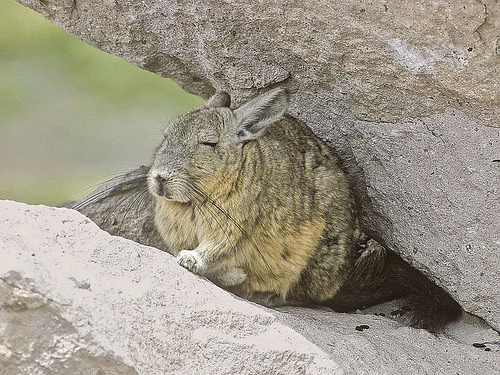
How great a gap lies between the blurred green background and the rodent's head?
180cm

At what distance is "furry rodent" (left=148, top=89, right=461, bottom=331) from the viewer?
317 centimetres

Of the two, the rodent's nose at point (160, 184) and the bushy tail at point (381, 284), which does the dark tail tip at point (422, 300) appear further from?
the rodent's nose at point (160, 184)

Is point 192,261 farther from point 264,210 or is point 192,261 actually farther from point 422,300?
point 422,300

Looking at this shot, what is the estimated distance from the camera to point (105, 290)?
241cm

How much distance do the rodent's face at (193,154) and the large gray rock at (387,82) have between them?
278 millimetres

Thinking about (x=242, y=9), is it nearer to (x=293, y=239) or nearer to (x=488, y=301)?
(x=293, y=239)

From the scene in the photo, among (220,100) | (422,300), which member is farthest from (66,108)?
(422,300)

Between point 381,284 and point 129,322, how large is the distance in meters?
1.49

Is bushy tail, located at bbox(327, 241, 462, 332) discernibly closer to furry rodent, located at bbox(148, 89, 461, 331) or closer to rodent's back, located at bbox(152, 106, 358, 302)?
furry rodent, located at bbox(148, 89, 461, 331)

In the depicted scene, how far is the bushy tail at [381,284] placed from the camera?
11.0 feet

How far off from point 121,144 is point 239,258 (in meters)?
2.56

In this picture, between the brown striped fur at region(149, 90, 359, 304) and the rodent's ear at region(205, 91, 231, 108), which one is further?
the rodent's ear at region(205, 91, 231, 108)

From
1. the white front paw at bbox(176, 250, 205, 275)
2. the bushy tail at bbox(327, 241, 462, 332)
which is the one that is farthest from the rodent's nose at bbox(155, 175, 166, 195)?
the bushy tail at bbox(327, 241, 462, 332)

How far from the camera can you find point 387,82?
9.84ft
